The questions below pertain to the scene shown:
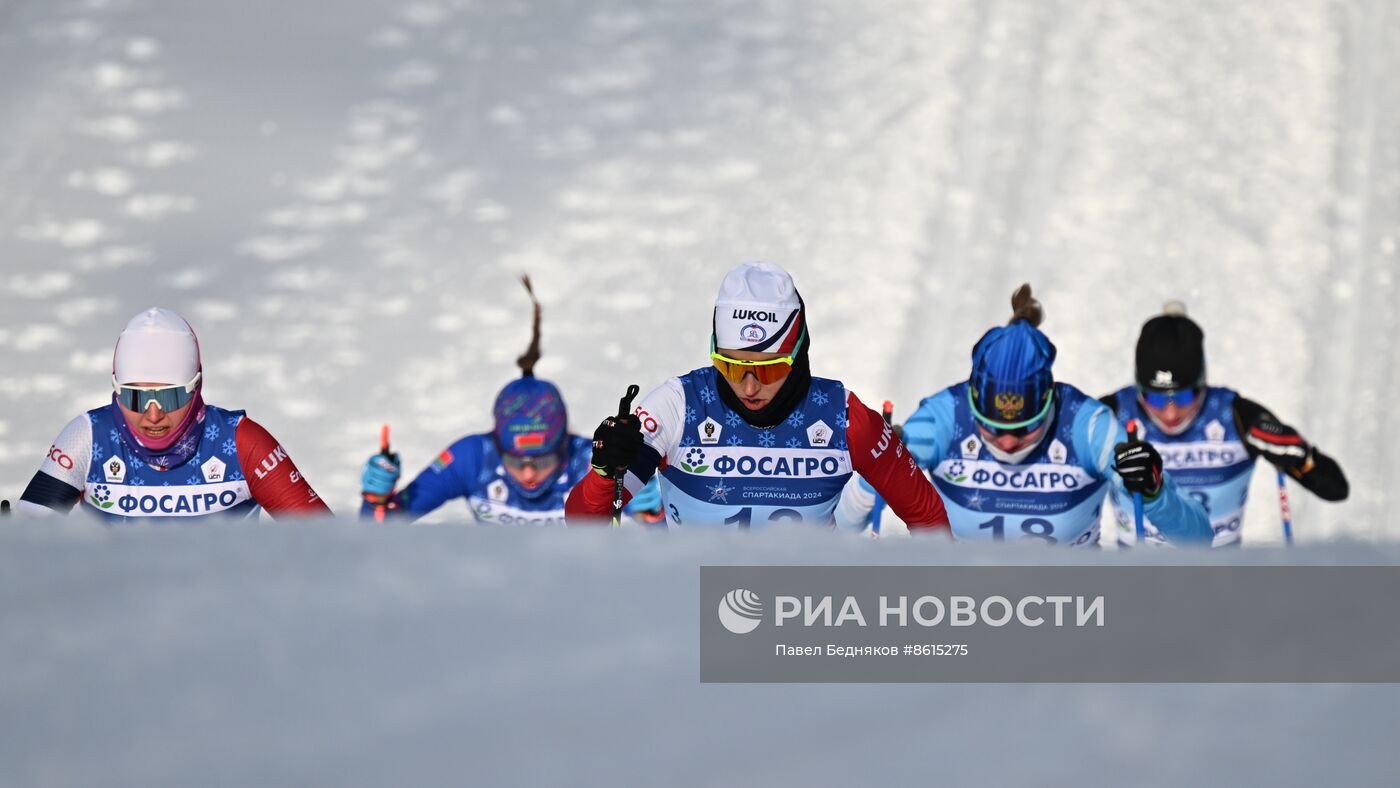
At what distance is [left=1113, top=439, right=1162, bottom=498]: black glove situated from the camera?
13.9 feet

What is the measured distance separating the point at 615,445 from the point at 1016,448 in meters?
1.61

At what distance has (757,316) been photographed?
3902 millimetres

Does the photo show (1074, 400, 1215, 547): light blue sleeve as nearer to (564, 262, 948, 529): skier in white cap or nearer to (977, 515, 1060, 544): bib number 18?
(977, 515, 1060, 544): bib number 18

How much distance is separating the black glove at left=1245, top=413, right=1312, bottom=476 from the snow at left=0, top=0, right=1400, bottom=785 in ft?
12.7

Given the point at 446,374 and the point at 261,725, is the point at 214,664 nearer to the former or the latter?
the point at 261,725

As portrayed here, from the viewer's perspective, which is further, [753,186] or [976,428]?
[753,186]

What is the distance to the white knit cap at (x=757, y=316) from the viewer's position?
390 cm

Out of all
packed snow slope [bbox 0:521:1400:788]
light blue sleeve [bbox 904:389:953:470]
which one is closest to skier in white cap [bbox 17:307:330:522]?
light blue sleeve [bbox 904:389:953:470]

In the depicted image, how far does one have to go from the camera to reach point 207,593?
1574mm

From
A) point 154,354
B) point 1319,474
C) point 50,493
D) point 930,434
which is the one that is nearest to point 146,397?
point 154,354

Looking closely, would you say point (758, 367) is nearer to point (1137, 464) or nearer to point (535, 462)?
point (1137, 464)

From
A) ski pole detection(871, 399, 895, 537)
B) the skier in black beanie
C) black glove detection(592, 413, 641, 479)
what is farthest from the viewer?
the skier in black beanie

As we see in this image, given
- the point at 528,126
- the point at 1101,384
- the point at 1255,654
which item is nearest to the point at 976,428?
the point at 1255,654

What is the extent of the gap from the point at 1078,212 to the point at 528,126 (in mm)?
5037
